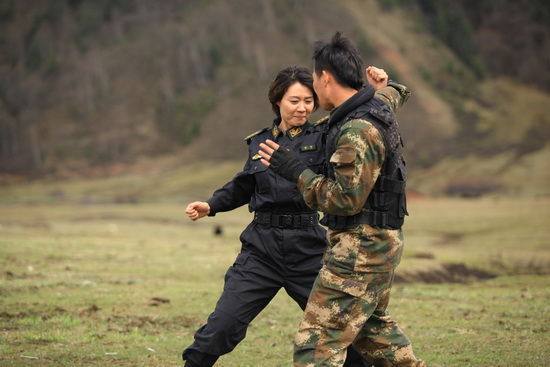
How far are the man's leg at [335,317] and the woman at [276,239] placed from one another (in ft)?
3.25

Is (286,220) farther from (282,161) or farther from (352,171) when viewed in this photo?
(352,171)

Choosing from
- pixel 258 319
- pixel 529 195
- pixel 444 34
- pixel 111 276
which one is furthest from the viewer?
pixel 444 34

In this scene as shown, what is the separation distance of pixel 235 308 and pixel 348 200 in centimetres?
167

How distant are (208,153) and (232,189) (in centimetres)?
6611

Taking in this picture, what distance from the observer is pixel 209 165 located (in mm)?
68750

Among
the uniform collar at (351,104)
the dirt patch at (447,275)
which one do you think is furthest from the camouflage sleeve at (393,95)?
the dirt patch at (447,275)

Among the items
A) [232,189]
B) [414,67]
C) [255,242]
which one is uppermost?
[414,67]

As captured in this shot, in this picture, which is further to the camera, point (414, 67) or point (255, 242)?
point (414, 67)

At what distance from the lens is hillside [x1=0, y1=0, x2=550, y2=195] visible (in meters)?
75.2

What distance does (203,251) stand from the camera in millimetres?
21859

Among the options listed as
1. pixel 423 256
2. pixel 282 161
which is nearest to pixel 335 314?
pixel 282 161

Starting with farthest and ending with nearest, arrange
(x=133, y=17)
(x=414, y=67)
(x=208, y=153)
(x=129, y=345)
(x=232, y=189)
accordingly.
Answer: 1. (x=133, y=17)
2. (x=414, y=67)
3. (x=208, y=153)
4. (x=129, y=345)
5. (x=232, y=189)

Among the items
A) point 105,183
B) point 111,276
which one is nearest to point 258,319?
point 111,276

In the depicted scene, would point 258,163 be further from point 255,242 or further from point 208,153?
point 208,153
